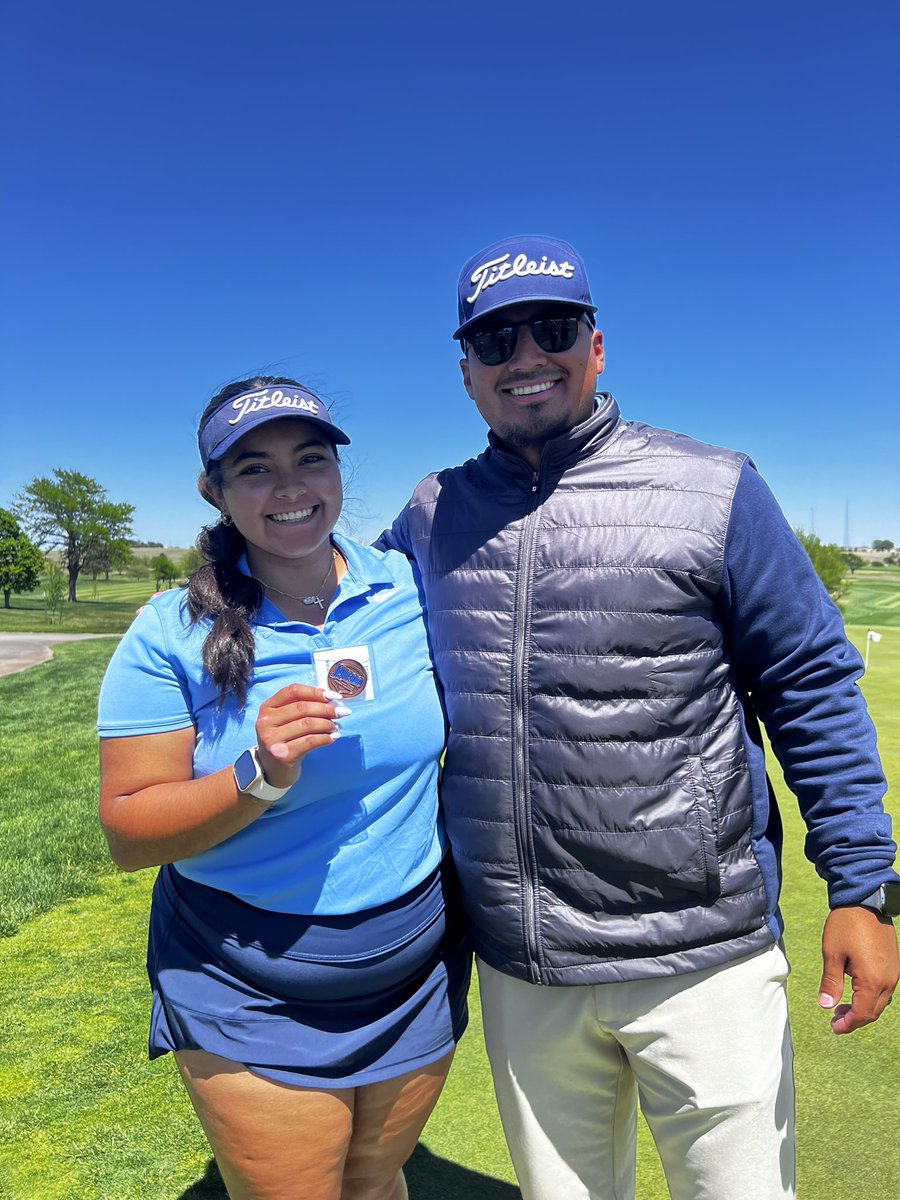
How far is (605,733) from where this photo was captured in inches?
79.3

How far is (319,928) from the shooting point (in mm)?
1944

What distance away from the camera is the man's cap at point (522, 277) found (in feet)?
7.23

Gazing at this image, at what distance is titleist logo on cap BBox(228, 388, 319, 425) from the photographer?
2.03 m

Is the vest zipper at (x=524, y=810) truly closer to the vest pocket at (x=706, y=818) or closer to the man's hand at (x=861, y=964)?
the vest pocket at (x=706, y=818)

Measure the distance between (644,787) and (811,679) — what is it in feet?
1.67

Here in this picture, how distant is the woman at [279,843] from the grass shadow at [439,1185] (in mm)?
818

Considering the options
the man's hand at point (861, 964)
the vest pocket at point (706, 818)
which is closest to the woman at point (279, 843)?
the vest pocket at point (706, 818)

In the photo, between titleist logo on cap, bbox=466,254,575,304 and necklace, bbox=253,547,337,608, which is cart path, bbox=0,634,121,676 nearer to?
necklace, bbox=253,547,337,608

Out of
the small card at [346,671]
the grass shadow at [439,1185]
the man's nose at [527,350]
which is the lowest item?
the grass shadow at [439,1185]

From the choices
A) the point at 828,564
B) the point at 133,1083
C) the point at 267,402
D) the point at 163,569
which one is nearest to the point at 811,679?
the point at 267,402

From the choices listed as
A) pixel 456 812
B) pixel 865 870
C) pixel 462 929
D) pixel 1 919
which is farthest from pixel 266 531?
pixel 1 919

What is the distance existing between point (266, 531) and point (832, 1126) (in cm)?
289

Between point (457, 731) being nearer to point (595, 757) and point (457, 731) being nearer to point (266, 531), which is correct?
point (595, 757)

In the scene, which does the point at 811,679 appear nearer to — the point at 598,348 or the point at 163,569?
the point at 598,348
